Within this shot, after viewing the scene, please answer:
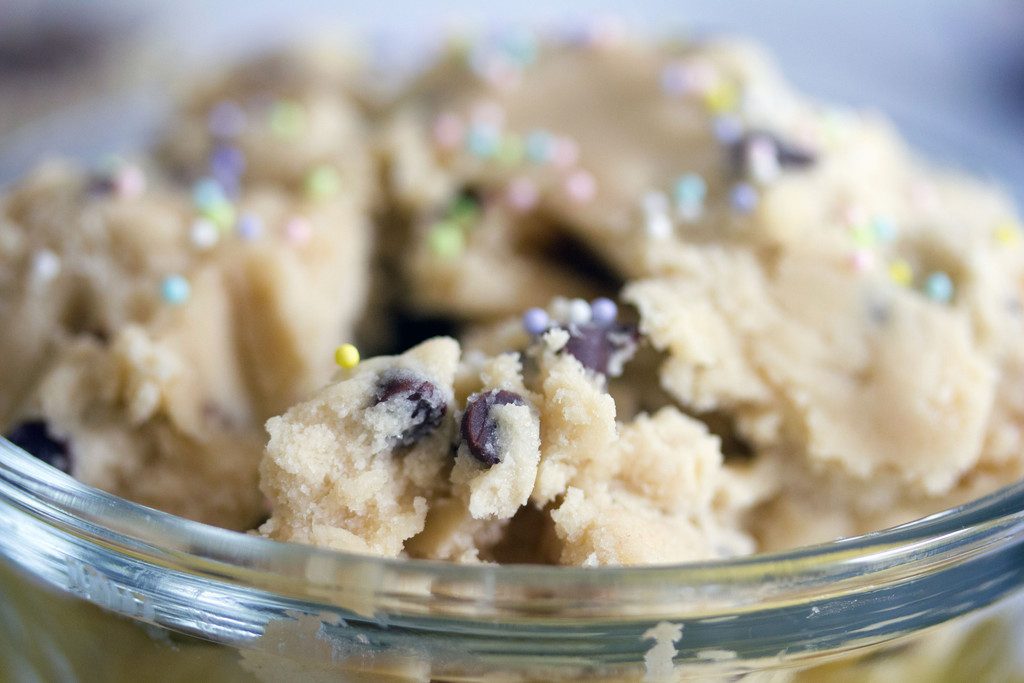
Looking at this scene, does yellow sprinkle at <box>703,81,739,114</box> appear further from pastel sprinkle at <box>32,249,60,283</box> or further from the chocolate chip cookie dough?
pastel sprinkle at <box>32,249,60,283</box>

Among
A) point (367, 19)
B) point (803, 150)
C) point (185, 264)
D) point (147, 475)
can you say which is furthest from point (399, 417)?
point (367, 19)

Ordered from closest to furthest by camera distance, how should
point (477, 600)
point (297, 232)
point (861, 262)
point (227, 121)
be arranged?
1. point (477, 600)
2. point (861, 262)
3. point (297, 232)
4. point (227, 121)

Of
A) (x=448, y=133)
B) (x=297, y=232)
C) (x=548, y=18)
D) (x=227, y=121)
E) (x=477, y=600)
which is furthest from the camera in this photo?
(x=548, y=18)

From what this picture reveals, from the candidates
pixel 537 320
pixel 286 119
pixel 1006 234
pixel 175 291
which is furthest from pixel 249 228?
pixel 1006 234

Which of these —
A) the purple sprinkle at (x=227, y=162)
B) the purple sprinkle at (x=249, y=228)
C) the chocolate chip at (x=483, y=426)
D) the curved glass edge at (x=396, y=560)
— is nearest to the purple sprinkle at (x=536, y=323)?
the chocolate chip at (x=483, y=426)

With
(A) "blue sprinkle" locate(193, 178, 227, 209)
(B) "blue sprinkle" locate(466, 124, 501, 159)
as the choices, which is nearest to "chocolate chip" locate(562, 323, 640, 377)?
(B) "blue sprinkle" locate(466, 124, 501, 159)

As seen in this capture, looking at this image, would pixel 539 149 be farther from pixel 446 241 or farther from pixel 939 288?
pixel 939 288
